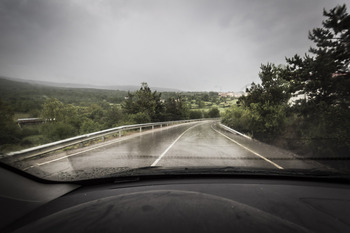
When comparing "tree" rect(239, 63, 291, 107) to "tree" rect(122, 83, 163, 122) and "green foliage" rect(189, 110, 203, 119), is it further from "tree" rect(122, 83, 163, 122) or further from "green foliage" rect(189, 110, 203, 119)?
"green foliage" rect(189, 110, 203, 119)

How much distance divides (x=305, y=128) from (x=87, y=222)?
1266cm

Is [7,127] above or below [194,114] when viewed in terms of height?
above

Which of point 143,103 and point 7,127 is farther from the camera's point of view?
point 143,103

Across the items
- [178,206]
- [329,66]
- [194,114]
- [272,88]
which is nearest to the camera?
[178,206]

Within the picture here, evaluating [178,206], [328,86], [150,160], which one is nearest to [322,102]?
[328,86]

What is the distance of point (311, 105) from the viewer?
9367 millimetres

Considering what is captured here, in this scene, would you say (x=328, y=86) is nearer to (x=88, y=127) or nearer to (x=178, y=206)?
(x=178, y=206)

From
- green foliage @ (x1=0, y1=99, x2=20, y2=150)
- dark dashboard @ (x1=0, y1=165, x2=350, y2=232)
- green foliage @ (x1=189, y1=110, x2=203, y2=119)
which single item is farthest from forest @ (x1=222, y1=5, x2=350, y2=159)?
green foliage @ (x1=189, y1=110, x2=203, y2=119)

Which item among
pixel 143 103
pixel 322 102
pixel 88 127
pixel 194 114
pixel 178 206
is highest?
pixel 322 102

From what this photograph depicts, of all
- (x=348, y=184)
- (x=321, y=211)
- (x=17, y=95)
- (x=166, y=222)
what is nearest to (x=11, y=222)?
(x=166, y=222)

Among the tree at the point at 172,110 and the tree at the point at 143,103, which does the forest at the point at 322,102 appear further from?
the tree at the point at 172,110

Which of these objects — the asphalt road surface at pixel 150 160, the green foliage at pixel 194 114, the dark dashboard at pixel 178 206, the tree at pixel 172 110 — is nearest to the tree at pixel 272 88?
the asphalt road surface at pixel 150 160

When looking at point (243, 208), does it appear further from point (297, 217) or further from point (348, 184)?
point (348, 184)

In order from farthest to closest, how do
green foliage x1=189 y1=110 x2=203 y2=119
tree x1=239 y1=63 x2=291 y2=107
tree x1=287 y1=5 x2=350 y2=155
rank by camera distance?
green foliage x1=189 y1=110 x2=203 y2=119 → tree x1=239 y1=63 x2=291 y2=107 → tree x1=287 y1=5 x2=350 y2=155
